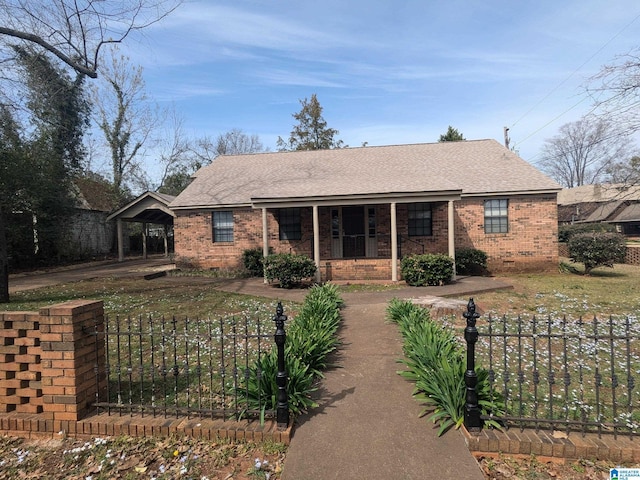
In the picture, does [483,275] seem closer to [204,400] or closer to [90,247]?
[204,400]

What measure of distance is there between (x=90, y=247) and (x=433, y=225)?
75.2 ft

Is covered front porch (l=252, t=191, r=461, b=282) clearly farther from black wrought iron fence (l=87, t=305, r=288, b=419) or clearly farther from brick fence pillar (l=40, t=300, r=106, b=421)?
brick fence pillar (l=40, t=300, r=106, b=421)

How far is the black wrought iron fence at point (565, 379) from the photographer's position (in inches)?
119

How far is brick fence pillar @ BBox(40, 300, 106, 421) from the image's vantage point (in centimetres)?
330

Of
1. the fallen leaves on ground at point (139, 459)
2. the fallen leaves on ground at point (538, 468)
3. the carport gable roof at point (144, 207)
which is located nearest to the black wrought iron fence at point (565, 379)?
the fallen leaves on ground at point (538, 468)

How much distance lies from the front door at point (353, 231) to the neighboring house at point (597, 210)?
24.9 meters

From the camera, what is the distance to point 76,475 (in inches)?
112

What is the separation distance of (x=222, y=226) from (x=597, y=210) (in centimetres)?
4216

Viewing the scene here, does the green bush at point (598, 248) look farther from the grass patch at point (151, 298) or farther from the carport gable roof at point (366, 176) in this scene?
the grass patch at point (151, 298)

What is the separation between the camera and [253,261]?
48.3 ft

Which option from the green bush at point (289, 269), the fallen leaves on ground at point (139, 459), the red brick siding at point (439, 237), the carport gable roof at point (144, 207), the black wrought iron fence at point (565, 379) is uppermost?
the carport gable roof at point (144, 207)

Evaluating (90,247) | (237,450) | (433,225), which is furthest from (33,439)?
(90,247)

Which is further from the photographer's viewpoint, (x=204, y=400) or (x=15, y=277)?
(x=15, y=277)

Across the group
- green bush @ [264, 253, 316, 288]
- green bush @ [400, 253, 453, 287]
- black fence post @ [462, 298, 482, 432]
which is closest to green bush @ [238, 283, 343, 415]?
black fence post @ [462, 298, 482, 432]
